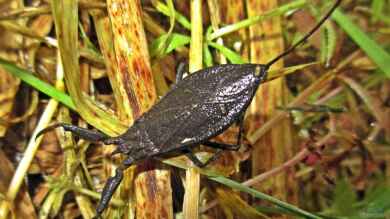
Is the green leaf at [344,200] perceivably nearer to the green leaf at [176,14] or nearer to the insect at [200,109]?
the insect at [200,109]

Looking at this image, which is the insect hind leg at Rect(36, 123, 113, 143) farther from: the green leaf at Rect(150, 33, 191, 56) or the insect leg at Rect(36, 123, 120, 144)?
the green leaf at Rect(150, 33, 191, 56)

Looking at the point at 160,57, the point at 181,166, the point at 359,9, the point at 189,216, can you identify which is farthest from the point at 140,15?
the point at 359,9

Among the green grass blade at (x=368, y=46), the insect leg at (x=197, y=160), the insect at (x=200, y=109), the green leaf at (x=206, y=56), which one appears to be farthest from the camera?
the green grass blade at (x=368, y=46)

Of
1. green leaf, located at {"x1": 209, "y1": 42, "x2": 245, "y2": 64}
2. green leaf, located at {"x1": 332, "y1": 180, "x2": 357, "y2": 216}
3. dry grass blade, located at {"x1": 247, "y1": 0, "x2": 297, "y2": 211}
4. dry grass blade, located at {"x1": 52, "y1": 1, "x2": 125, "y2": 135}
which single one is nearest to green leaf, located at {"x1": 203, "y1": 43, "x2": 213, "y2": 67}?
green leaf, located at {"x1": 209, "y1": 42, "x2": 245, "y2": 64}

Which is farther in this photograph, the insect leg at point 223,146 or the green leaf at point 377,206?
the green leaf at point 377,206

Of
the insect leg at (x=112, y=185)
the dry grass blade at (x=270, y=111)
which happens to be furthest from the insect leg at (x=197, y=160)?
the dry grass blade at (x=270, y=111)

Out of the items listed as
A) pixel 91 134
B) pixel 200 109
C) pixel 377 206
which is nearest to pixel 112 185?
pixel 91 134

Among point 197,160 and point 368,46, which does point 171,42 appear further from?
point 368,46

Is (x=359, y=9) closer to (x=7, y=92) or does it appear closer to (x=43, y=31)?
(x=43, y=31)
